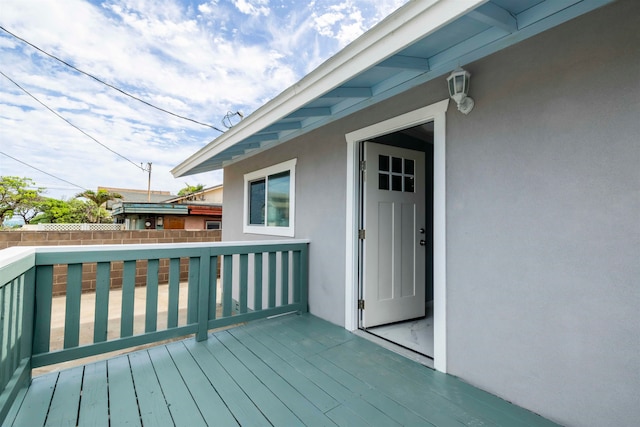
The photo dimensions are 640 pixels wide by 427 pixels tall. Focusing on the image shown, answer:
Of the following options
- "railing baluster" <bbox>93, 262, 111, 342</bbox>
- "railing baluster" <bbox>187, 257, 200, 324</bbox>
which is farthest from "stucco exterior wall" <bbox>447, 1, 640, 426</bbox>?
"railing baluster" <bbox>93, 262, 111, 342</bbox>

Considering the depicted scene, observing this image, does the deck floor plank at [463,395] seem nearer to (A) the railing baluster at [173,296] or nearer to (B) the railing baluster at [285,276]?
(B) the railing baluster at [285,276]

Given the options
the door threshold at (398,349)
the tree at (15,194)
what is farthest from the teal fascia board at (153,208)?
the door threshold at (398,349)

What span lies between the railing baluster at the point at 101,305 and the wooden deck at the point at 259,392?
0.22 m

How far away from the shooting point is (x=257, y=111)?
2604 mm

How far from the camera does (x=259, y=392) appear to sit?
1.77 meters

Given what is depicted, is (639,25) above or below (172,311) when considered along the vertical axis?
above

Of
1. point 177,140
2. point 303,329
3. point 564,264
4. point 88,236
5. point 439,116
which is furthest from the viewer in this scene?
point 177,140

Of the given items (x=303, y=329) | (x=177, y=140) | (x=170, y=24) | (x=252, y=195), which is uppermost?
(x=177, y=140)

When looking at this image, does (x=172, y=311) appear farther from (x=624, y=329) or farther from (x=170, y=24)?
(x=170, y=24)

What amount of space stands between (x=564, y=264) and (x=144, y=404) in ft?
8.12

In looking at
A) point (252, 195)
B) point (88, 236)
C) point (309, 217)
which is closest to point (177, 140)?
point (88, 236)

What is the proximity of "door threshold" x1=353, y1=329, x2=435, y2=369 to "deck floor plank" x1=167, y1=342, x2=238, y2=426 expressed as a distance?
1.39 metres

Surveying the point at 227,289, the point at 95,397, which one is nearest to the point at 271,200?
the point at 227,289

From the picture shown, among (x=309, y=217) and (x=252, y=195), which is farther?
(x=252, y=195)
